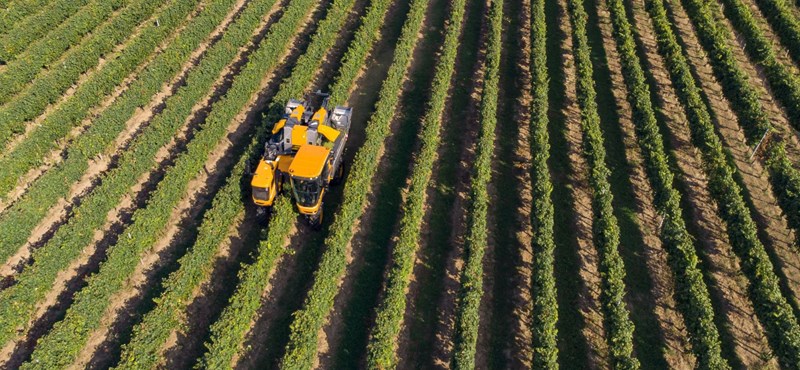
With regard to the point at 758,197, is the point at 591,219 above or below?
below

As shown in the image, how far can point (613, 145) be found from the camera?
26.2 m

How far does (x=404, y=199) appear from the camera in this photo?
75.4 ft

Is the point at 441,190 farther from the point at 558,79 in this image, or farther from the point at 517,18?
the point at 517,18

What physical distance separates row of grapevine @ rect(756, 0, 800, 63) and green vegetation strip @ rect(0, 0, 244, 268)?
117 ft

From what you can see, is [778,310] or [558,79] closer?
[778,310]

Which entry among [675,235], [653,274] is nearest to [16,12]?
[653,274]

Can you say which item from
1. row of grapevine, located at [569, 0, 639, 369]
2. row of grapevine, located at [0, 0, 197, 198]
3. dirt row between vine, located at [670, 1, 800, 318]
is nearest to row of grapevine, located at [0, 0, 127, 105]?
row of grapevine, located at [0, 0, 197, 198]

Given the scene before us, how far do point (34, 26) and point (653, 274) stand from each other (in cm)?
3825

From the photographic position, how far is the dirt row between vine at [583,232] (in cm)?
1861

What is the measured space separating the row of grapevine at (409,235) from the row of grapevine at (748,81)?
1552cm

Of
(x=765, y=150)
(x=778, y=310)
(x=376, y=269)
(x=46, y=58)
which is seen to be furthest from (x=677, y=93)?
(x=46, y=58)

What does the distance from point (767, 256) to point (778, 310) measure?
2853 millimetres

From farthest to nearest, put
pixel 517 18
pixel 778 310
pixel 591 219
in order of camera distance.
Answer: pixel 517 18 < pixel 591 219 < pixel 778 310

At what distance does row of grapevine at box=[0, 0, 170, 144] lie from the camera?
1024 inches
